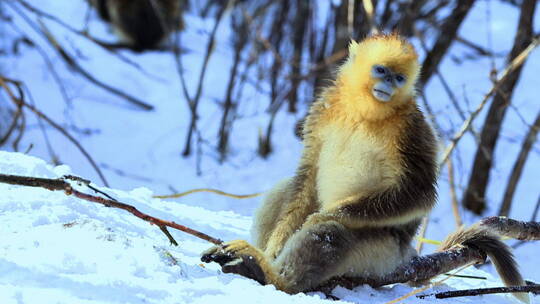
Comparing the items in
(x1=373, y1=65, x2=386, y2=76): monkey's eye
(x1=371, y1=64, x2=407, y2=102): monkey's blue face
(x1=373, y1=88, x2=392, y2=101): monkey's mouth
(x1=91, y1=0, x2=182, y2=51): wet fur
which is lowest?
(x1=373, y1=88, x2=392, y2=101): monkey's mouth

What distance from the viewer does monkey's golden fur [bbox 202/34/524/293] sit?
2.57m

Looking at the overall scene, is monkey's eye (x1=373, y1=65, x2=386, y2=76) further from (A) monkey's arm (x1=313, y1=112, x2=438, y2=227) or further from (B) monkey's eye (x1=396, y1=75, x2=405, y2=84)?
(A) monkey's arm (x1=313, y1=112, x2=438, y2=227)

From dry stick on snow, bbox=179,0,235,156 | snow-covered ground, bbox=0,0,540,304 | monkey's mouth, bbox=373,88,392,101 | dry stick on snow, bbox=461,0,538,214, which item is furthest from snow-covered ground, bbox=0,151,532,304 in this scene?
dry stick on snow, bbox=179,0,235,156

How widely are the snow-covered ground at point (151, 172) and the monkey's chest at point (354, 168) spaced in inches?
17.0

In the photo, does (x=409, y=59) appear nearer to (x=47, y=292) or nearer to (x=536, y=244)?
(x=47, y=292)

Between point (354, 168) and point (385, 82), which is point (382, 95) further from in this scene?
point (354, 168)

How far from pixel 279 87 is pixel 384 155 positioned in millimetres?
6390

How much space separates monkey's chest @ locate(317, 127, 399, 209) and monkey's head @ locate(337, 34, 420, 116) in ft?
0.52

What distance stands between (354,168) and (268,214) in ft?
1.46

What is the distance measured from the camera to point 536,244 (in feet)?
25.1

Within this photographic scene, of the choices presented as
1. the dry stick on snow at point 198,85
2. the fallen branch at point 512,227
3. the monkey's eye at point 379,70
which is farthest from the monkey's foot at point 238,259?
the dry stick on snow at point 198,85

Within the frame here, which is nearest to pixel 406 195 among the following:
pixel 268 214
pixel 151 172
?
pixel 268 214

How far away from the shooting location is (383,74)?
3.01m

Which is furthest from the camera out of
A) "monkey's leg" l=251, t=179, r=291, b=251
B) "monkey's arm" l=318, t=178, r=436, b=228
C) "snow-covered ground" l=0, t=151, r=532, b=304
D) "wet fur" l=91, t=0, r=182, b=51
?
"wet fur" l=91, t=0, r=182, b=51
